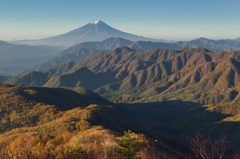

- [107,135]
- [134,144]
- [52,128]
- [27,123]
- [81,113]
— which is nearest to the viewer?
[134,144]

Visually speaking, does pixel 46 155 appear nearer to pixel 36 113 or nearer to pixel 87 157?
pixel 87 157

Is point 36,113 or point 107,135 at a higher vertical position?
point 107,135

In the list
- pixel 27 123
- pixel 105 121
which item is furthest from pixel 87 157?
pixel 27 123

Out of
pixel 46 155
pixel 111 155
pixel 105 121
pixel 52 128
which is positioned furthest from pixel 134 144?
pixel 105 121

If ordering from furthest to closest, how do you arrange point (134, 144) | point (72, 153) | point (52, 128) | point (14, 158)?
point (52, 128), point (134, 144), point (72, 153), point (14, 158)

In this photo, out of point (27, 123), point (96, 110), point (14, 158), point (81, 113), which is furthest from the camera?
point (27, 123)

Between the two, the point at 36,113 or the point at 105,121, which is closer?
the point at 105,121

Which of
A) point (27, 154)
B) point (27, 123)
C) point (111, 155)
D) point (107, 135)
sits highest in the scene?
point (27, 154)

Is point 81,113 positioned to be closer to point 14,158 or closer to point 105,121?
point 105,121

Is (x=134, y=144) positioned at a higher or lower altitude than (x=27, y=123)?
higher
